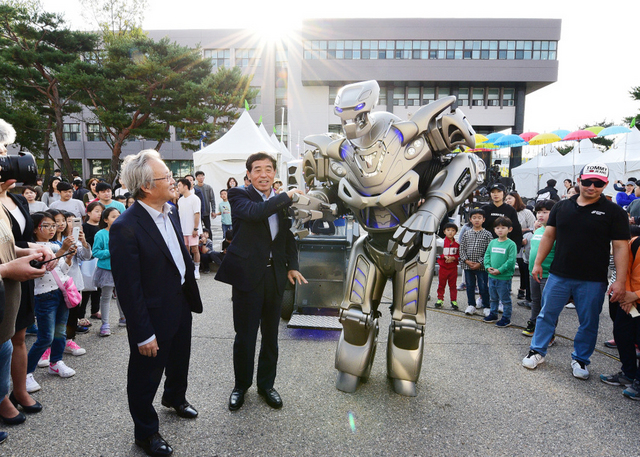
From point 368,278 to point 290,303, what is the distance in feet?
6.28

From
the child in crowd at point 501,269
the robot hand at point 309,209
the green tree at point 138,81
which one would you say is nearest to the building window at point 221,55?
the green tree at point 138,81

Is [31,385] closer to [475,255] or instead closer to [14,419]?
[14,419]

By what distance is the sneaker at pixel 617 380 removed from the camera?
3.23m

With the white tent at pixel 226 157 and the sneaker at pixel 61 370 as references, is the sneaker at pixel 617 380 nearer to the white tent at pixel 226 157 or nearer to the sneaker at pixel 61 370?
the sneaker at pixel 61 370

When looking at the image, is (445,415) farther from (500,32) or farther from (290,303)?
(500,32)

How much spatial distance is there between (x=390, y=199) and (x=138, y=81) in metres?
19.2

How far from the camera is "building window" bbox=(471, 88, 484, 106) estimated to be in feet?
106

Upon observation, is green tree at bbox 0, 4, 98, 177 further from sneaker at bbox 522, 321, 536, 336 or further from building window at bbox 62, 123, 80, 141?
sneaker at bbox 522, 321, 536, 336

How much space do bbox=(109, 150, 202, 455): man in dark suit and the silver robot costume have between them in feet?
3.17

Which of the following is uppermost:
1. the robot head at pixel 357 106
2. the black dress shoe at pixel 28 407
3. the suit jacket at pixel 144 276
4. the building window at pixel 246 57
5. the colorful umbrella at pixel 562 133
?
the building window at pixel 246 57

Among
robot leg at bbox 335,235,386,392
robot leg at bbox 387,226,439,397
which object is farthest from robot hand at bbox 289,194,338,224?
robot leg at bbox 387,226,439,397

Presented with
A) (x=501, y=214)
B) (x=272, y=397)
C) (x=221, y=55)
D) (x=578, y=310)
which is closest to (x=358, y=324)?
(x=272, y=397)

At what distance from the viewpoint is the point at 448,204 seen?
2.89 m

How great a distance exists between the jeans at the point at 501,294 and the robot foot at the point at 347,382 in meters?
2.44
